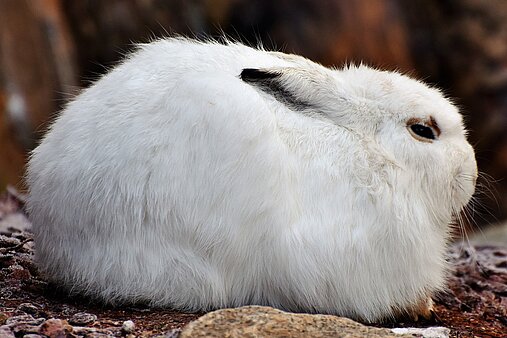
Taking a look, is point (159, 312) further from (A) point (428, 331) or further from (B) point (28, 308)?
(A) point (428, 331)

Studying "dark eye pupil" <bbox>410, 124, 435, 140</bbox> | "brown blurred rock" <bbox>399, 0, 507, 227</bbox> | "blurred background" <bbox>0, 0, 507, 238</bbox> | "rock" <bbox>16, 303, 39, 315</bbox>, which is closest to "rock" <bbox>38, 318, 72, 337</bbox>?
"rock" <bbox>16, 303, 39, 315</bbox>

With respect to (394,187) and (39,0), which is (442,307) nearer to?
(394,187)

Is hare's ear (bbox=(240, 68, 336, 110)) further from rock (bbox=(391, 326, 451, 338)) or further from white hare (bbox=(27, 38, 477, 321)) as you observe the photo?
rock (bbox=(391, 326, 451, 338))

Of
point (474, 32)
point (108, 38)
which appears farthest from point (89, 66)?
point (474, 32)

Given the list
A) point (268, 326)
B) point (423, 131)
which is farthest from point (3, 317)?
point (423, 131)

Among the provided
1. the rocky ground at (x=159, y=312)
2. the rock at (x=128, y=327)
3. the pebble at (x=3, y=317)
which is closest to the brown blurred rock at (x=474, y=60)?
the rocky ground at (x=159, y=312)

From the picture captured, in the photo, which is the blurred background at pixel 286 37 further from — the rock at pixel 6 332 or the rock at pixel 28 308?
the rock at pixel 6 332
